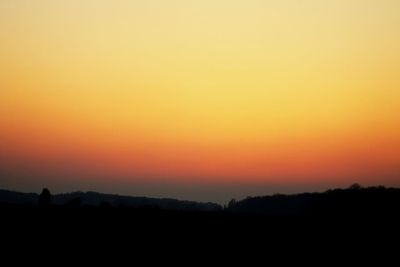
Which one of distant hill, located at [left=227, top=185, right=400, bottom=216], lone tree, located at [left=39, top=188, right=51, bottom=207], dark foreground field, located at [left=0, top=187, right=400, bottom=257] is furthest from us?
distant hill, located at [left=227, top=185, right=400, bottom=216]

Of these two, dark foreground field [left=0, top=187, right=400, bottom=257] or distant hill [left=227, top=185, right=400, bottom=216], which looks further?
distant hill [left=227, top=185, right=400, bottom=216]

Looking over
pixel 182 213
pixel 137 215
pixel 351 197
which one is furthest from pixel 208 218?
pixel 351 197

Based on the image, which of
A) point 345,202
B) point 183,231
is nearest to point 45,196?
point 183,231

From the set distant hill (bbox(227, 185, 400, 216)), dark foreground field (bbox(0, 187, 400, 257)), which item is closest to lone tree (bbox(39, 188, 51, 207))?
dark foreground field (bbox(0, 187, 400, 257))

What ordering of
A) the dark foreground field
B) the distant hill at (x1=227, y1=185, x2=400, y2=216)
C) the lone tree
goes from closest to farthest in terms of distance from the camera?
the dark foreground field
the lone tree
the distant hill at (x1=227, y1=185, x2=400, y2=216)

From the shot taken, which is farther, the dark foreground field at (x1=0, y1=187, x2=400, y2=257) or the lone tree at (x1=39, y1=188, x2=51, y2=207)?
the lone tree at (x1=39, y1=188, x2=51, y2=207)

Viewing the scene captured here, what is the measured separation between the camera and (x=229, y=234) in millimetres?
35875

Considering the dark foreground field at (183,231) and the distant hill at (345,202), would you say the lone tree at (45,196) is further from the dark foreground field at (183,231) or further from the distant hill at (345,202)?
the distant hill at (345,202)

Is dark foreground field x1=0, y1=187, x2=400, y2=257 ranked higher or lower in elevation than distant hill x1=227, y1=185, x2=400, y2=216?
lower

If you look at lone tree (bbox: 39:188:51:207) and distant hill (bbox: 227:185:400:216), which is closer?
lone tree (bbox: 39:188:51:207)

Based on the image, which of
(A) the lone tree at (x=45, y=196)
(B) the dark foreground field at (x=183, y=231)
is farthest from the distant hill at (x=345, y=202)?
(A) the lone tree at (x=45, y=196)

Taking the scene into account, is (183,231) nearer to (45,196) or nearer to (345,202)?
(45,196)

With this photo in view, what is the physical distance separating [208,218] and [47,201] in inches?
439

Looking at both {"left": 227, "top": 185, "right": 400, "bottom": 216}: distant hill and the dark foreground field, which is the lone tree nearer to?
the dark foreground field
